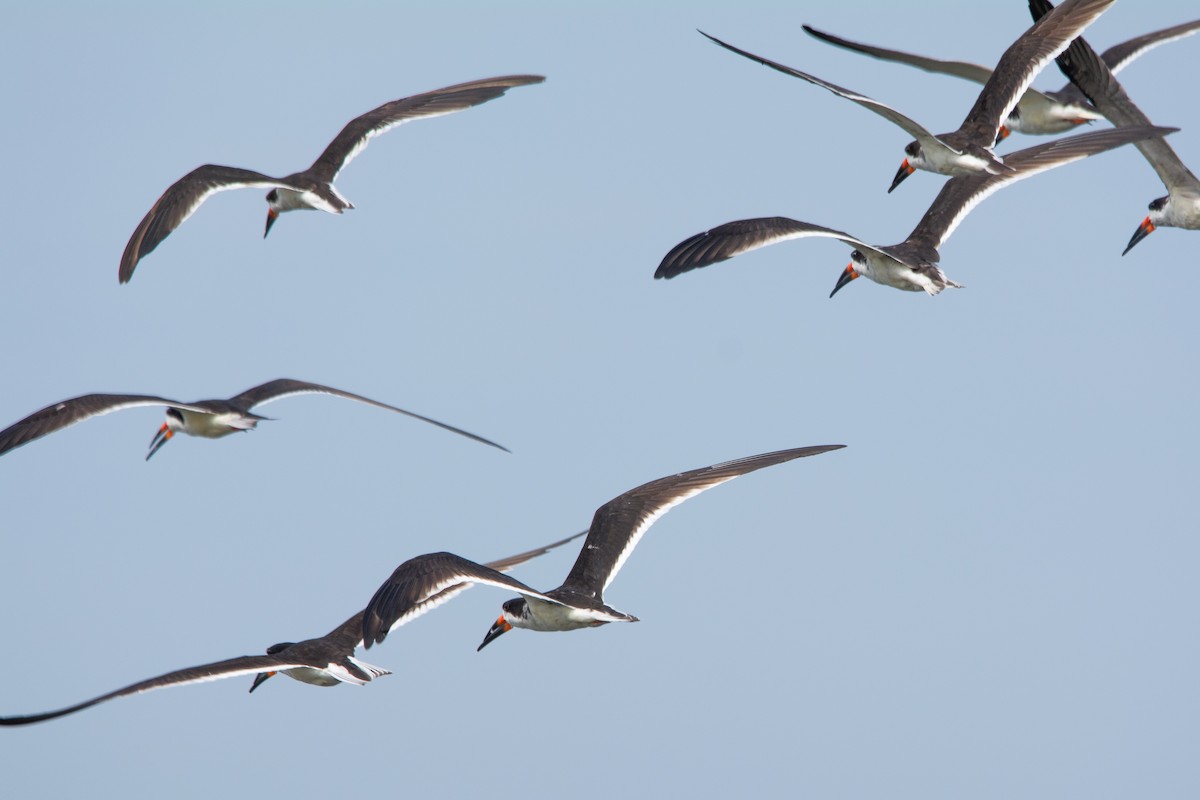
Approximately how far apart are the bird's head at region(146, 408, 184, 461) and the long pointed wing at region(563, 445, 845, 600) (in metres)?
7.37

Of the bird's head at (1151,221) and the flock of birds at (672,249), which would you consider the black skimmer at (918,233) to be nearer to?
the flock of birds at (672,249)

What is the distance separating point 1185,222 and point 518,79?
31.7ft

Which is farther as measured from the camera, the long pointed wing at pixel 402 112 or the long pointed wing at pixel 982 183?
the long pointed wing at pixel 402 112

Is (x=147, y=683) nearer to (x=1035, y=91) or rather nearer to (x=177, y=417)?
(x=177, y=417)

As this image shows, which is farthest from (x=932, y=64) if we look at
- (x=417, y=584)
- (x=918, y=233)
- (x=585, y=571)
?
(x=417, y=584)

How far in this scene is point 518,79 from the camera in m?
26.3

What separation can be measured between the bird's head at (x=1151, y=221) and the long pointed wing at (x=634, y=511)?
A: 7826mm

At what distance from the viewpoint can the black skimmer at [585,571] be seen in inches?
668

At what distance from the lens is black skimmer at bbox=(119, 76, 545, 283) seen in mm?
23781

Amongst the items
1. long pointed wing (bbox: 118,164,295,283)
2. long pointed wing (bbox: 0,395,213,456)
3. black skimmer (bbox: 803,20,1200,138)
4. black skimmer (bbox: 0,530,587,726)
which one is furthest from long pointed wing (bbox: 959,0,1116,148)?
long pointed wing (bbox: 0,395,213,456)

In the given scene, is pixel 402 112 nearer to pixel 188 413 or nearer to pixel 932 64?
pixel 188 413

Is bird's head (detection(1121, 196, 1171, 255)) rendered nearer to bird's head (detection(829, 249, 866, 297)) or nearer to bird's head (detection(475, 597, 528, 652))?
bird's head (detection(829, 249, 866, 297))

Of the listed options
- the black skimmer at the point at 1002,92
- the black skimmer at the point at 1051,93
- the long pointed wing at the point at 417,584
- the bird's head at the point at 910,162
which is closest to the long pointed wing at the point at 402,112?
the black skimmer at the point at 1051,93

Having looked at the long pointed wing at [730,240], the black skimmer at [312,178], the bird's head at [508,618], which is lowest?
the bird's head at [508,618]
